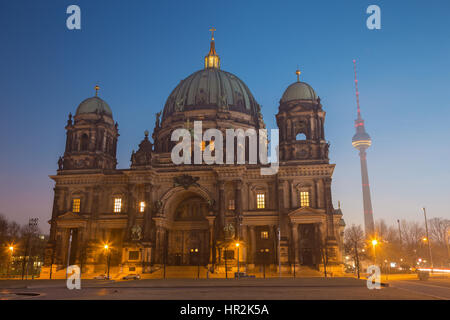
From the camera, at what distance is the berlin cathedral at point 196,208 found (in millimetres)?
51031

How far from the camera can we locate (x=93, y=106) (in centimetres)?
6306

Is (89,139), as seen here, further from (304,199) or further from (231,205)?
(304,199)

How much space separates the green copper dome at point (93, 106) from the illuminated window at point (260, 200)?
28122mm

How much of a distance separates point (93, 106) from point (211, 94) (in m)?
20.6

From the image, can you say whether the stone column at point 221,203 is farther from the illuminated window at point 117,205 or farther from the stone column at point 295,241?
the illuminated window at point 117,205

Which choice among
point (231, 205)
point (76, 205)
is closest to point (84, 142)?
point (76, 205)

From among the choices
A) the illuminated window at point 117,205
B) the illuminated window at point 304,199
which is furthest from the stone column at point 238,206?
the illuminated window at point 117,205

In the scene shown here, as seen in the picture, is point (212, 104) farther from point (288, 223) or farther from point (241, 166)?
point (288, 223)

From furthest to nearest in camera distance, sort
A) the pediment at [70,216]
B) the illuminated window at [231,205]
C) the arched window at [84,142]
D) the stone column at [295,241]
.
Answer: the arched window at [84,142], the pediment at [70,216], the illuminated window at [231,205], the stone column at [295,241]

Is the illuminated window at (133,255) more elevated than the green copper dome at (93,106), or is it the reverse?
the green copper dome at (93,106)

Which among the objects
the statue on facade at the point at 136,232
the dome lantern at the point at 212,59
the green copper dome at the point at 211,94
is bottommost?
the statue on facade at the point at 136,232
